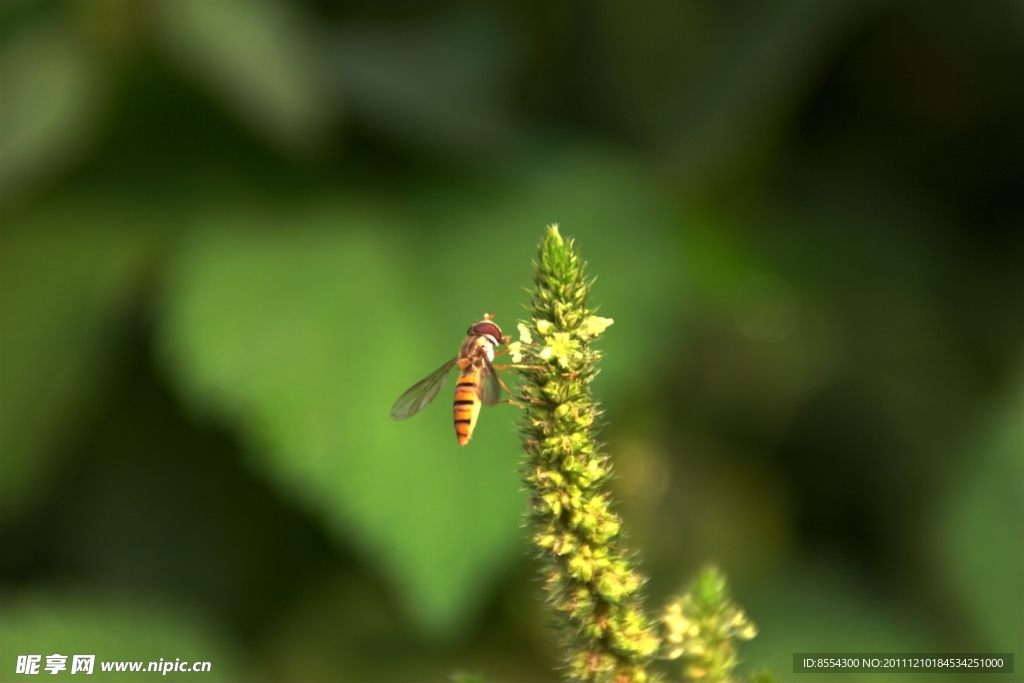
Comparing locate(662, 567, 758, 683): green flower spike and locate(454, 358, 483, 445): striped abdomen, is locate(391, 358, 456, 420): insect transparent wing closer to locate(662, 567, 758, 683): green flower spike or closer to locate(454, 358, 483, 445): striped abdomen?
locate(454, 358, 483, 445): striped abdomen

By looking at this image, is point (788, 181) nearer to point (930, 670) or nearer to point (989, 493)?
point (989, 493)

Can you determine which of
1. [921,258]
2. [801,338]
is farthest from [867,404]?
[921,258]

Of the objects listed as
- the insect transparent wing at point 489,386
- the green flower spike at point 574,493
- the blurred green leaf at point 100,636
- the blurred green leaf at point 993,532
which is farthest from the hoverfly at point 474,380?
the blurred green leaf at point 993,532

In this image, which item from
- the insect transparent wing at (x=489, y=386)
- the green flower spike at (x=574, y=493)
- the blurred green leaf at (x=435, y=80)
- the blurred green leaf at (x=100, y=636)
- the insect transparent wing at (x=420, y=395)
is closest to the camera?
the green flower spike at (x=574, y=493)

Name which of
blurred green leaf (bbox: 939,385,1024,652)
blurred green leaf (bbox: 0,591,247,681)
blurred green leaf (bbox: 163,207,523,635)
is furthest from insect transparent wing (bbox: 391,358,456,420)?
blurred green leaf (bbox: 939,385,1024,652)

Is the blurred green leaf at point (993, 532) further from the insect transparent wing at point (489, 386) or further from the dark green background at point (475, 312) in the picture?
the insect transparent wing at point (489, 386)

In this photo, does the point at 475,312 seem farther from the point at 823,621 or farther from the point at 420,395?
the point at 823,621
